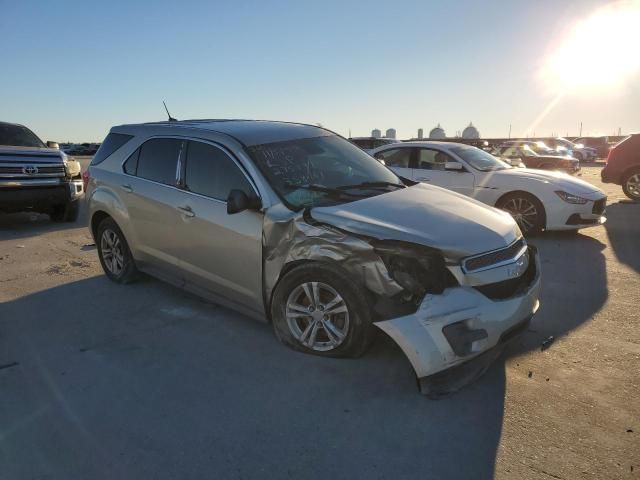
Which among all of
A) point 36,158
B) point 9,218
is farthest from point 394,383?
point 9,218

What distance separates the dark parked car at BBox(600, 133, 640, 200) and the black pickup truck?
38.3 feet

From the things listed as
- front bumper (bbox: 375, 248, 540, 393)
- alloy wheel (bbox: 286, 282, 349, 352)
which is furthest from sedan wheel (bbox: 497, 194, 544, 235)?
alloy wheel (bbox: 286, 282, 349, 352)

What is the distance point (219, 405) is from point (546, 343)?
2.52 metres

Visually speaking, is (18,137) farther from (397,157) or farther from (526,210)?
(526,210)

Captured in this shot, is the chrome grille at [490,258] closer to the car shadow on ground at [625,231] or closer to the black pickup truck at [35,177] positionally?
the car shadow on ground at [625,231]

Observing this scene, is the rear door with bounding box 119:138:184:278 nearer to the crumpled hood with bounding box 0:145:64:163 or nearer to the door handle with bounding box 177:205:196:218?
the door handle with bounding box 177:205:196:218

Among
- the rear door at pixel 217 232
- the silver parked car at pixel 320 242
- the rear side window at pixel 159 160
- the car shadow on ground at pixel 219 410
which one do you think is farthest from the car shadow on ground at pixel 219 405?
the rear side window at pixel 159 160

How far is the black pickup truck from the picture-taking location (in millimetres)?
8586

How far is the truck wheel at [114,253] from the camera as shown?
5332 mm

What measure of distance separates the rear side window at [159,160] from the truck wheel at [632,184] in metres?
11.0

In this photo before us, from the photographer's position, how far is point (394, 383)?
3.29 m

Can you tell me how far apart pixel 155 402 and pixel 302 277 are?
1269 mm

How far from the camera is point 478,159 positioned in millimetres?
8469

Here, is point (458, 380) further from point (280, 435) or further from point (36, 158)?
point (36, 158)
